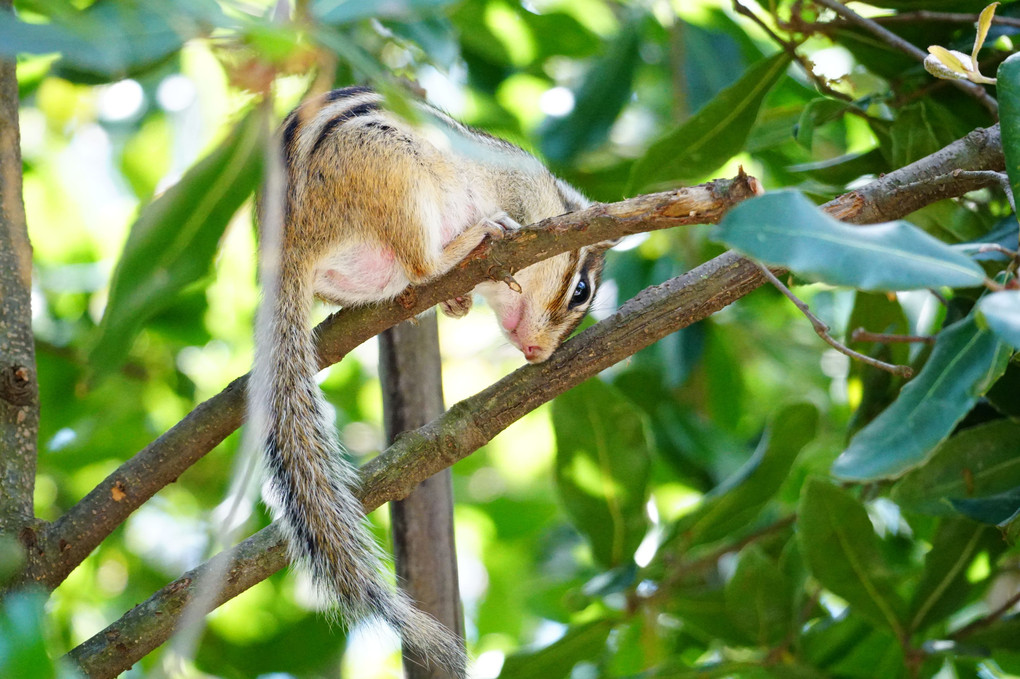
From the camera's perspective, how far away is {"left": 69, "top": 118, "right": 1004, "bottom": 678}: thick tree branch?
157 centimetres

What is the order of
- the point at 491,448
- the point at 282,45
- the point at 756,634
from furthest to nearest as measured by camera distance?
the point at 491,448 < the point at 756,634 < the point at 282,45

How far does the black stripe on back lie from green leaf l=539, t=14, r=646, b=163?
2.76 ft

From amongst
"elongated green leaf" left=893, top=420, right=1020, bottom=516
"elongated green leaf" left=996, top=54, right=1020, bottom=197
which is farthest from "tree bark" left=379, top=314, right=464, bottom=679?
"elongated green leaf" left=996, top=54, right=1020, bottom=197

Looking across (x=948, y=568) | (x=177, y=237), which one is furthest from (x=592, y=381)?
(x=177, y=237)

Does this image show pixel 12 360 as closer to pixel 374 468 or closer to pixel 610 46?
pixel 374 468

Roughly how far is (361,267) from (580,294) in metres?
0.67

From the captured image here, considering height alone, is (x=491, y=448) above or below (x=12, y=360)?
below

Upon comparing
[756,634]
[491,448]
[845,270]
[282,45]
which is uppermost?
[282,45]

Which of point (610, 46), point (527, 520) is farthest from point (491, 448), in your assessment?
point (610, 46)

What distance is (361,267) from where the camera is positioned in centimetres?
221

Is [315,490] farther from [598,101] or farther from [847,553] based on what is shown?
[598,101]

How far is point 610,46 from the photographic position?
3062 mm

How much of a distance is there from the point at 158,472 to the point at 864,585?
1481 millimetres

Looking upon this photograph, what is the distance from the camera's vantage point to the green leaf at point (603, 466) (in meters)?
2.30
